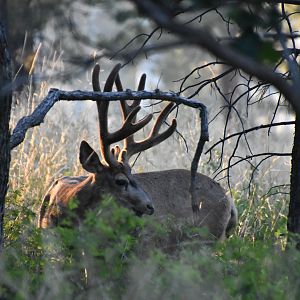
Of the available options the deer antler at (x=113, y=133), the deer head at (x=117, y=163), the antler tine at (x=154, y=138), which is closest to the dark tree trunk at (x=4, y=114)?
the deer head at (x=117, y=163)

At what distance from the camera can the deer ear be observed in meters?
7.38

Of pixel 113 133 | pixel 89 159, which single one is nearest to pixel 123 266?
pixel 89 159

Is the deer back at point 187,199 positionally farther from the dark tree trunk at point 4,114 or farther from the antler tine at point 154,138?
the dark tree trunk at point 4,114

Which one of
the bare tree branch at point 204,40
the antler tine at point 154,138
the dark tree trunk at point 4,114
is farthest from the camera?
the antler tine at point 154,138

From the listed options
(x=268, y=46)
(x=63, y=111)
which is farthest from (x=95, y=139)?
(x=268, y=46)

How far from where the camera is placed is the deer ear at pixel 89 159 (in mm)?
7375

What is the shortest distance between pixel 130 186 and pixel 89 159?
0.42 m

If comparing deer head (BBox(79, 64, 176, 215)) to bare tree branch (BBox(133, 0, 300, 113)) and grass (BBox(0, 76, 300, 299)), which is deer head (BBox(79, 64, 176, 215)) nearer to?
grass (BBox(0, 76, 300, 299))

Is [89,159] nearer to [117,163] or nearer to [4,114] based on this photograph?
[117,163]

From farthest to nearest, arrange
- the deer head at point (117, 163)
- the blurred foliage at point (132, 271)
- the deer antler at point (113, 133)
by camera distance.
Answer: the deer antler at point (113, 133) < the deer head at point (117, 163) < the blurred foliage at point (132, 271)

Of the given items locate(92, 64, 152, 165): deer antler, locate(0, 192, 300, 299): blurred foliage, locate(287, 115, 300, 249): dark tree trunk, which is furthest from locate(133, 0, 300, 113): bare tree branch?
locate(92, 64, 152, 165): deer antler

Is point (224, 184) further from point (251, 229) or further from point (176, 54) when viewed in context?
point (176, 54)

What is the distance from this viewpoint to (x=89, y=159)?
291 inches

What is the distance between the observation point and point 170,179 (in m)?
8.30
